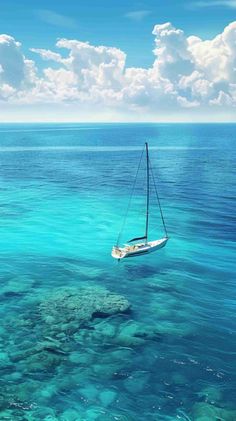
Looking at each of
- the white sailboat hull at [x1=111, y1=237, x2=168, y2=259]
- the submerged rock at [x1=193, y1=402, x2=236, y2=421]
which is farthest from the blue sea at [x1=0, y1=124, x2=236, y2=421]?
the white sailboat hull at [x1=111, y1=237, x2=168, y2=259]

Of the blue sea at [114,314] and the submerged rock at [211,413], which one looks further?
the blue sea at [114,314]

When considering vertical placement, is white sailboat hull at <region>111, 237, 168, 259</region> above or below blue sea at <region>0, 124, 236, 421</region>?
above

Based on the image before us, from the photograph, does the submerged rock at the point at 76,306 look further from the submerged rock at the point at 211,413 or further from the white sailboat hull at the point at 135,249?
the submerged rock at the point at 211,413

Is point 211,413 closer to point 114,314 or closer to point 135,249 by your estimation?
point 114,314

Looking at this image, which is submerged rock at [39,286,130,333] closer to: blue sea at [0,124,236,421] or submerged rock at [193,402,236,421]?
blue sea at [0,124,236,421]

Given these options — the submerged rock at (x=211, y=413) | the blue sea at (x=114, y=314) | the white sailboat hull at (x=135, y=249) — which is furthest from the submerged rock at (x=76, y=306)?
the submerged rock at (x=211, y=413)

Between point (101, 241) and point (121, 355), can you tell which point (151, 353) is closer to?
point (121, 355)
